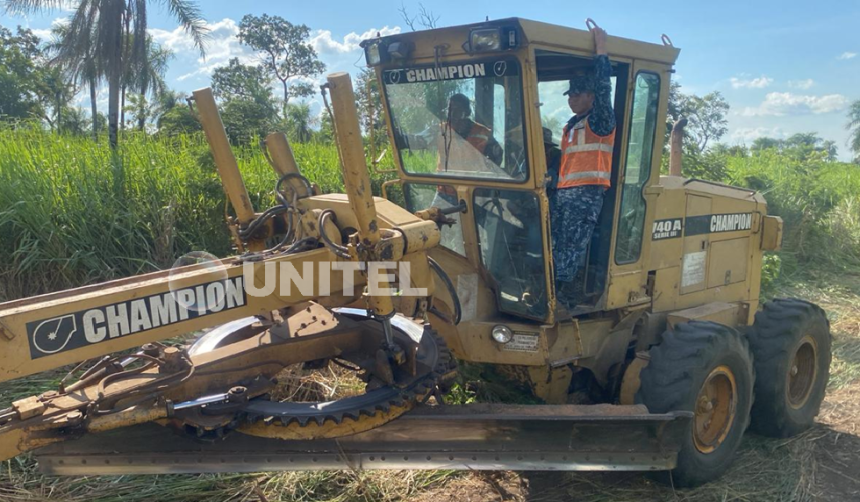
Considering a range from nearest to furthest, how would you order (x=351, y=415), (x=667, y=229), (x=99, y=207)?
(x=351, y=415)
(x=667, y=229)
(x=99, y=207)

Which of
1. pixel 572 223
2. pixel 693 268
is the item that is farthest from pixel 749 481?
pixel 572 223

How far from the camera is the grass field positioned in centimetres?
345

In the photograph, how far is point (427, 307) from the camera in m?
3.01

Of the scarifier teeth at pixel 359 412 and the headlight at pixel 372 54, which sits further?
the headlight at pixel 372 54

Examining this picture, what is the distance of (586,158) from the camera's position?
3.61 m

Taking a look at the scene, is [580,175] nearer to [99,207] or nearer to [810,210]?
[99,207]

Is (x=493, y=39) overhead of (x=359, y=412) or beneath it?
overhead

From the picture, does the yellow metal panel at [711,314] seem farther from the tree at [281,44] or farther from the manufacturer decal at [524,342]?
the tree at [281,44]

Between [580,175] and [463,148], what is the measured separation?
670mm

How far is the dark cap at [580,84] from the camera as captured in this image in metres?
3.59

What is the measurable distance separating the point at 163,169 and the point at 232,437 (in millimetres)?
3932

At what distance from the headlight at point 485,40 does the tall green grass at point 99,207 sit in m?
3.51

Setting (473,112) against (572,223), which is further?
(572,223)

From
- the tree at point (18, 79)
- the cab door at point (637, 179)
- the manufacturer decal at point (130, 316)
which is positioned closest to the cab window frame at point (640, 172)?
the cab door at point (637, 179)
